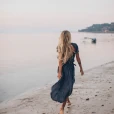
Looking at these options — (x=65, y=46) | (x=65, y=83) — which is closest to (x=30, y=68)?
(x=65, y=83)

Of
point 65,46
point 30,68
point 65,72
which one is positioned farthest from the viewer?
point 30,68

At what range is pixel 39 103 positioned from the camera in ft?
26.2

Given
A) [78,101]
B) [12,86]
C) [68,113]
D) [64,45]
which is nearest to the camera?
[64,45]

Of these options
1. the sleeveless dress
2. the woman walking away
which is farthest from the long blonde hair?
the sleeveless dress

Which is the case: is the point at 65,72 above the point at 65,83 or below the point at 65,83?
above

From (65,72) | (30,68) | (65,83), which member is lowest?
(30,68)

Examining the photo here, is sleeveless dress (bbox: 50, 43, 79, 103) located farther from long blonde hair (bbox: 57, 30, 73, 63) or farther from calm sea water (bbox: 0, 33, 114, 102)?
calm sea water (bbox: 0, 33, 114, 102)

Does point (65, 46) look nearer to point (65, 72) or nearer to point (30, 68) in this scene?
point (65, 72)

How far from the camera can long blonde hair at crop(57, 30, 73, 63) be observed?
5.73 m

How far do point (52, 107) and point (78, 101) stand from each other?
0.86 meters

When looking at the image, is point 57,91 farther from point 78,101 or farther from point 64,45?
point 78,101

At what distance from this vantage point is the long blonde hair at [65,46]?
226 inches

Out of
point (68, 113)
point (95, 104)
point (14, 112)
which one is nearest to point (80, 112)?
point (68, 113)

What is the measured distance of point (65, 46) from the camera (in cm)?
581
